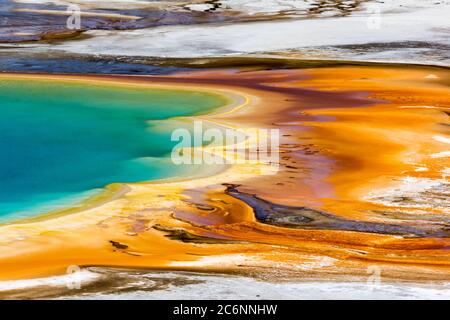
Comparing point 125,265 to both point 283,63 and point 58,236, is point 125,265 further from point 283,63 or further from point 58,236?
point 283,63

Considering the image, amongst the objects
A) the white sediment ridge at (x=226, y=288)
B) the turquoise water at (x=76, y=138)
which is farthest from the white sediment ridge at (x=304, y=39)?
the white sediment ridge at (x=226, y=288)

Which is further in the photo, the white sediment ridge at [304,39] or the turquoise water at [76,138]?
the white sediment ridge at [304,39]

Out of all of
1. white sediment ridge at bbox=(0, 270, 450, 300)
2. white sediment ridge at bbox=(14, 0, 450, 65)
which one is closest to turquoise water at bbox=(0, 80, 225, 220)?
white sediment ridge at bbox=(0, 270, 450, 300)

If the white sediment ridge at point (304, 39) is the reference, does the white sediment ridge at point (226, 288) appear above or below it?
below

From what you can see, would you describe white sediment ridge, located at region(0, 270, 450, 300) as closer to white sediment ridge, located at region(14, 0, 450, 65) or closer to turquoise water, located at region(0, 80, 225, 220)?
turquoise water, located at region(0, 80, 225, 220)

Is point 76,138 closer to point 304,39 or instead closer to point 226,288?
point 226,288

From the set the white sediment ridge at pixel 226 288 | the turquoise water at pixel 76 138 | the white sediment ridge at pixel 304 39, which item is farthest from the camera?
the white sediment ridge at pixel 304 39

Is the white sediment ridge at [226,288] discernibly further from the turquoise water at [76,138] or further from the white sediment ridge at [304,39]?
the white sediment ridge at [304,39]

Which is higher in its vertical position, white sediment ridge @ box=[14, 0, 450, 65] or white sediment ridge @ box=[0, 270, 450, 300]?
white sediment ridge @ box=[14, 0, 450, 65]

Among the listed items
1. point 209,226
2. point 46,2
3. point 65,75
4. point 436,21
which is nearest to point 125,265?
point 209,226
